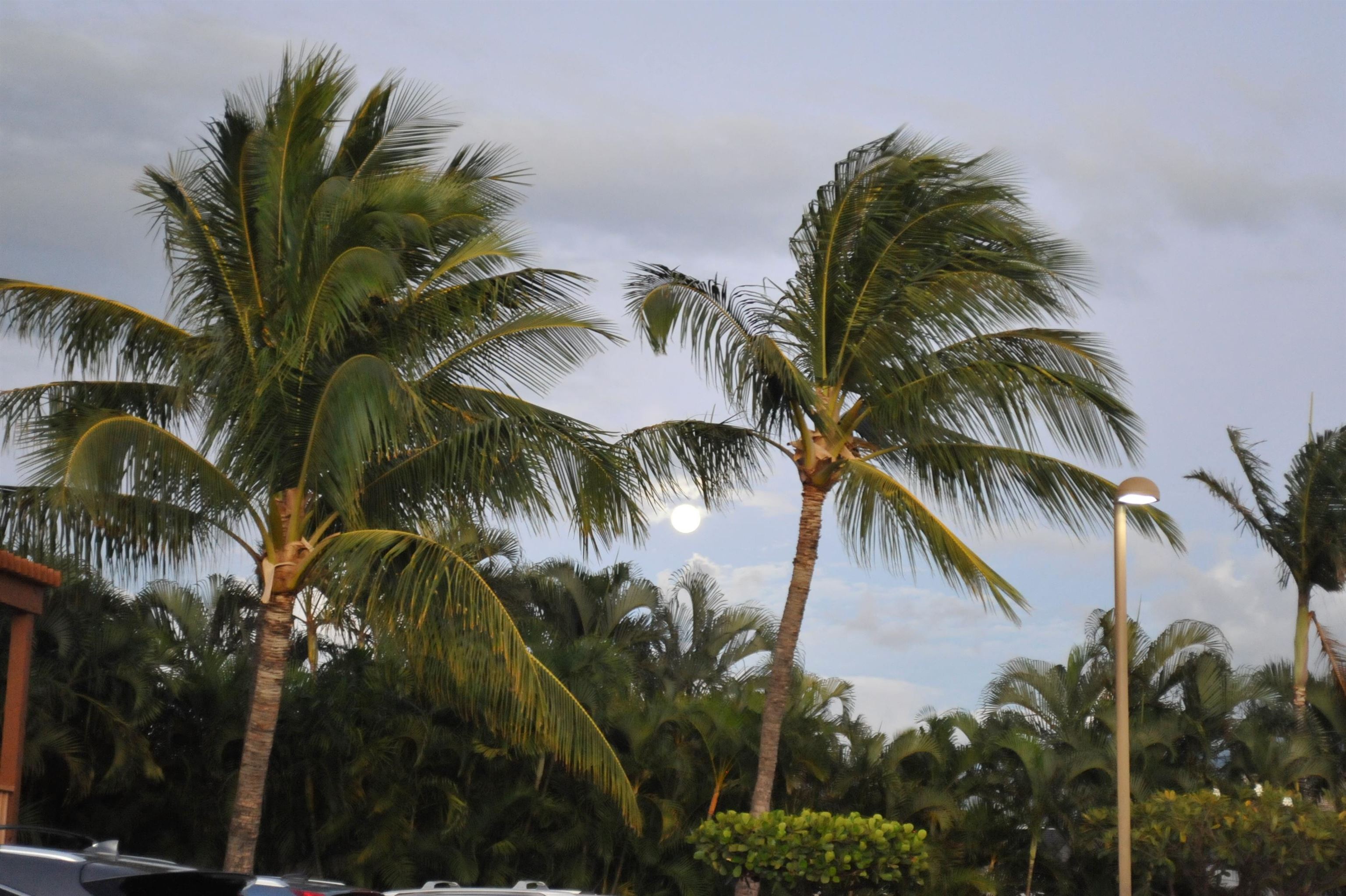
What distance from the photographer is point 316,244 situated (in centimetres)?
1263

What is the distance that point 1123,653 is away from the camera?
11.7m

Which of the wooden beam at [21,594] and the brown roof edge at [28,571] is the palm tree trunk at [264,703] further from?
the wooden beam at [21,594]

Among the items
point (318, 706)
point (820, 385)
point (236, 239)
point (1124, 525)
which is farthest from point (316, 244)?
point (318, 706)

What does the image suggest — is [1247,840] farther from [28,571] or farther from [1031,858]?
[28,571]

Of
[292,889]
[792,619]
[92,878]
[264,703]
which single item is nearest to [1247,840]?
[792,619]

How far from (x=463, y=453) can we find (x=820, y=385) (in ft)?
15.4

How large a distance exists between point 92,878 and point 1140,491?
30.4 feet

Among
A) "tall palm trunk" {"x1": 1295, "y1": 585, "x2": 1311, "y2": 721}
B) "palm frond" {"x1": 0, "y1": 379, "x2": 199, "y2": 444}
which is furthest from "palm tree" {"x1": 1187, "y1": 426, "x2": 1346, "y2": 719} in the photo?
"palm frond" {"x1": 0, "y1": 379, "x2": 199, "y2": 444}

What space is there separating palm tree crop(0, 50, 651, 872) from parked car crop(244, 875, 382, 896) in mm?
6481

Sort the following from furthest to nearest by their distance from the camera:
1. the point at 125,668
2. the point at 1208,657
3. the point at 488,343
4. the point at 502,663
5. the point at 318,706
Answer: the point at 1208,657 → the point at 318,706 → the point at 125,668 → the point at 488,343 → the point at 502,663

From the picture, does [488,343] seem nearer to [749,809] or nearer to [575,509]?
[575,509]

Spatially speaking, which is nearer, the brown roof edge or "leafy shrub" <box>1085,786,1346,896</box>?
the brown roof edge

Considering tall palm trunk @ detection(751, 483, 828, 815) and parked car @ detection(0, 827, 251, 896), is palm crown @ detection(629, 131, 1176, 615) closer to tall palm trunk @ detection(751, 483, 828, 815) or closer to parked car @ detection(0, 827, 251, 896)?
tall palm trunk @ detection(751, 483, 828, 815)

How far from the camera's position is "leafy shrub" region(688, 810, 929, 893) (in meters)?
13.3
